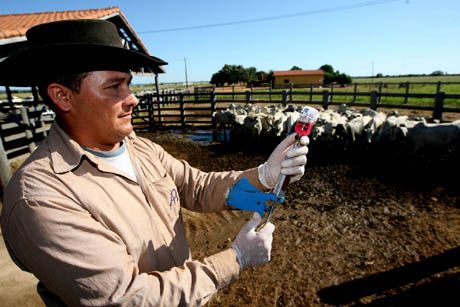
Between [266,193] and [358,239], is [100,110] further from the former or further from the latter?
[358,239]

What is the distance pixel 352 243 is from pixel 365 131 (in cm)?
499

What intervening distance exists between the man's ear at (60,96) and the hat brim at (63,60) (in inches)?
2.5

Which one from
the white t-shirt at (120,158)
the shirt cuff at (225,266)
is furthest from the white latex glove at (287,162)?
the white t-shirt at (120,158)

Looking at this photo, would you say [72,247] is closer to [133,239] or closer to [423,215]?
[133,239]

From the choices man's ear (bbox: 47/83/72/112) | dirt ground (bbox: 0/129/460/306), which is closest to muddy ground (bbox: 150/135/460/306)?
dirt ground (bbox: 0/129/460/306)

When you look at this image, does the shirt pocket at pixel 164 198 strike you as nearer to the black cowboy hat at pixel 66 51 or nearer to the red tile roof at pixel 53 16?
the black cowboy hat at pixel 66 51

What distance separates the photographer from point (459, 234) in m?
4.22

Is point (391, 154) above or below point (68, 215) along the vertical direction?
below

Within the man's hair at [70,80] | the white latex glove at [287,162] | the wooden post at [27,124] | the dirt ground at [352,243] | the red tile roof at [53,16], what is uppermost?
the red tile roof at [53,16]

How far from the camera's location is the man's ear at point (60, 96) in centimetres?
152

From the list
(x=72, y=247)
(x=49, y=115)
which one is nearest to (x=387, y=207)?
(x=72, y=247)

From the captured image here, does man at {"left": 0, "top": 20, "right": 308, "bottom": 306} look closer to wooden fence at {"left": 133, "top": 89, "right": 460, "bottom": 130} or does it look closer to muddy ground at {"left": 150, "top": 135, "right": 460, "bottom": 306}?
muddy ground at {"left": 150, "top": 135, "right": 460, "bottom": 306}

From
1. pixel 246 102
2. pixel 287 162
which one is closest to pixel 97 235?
pixel 287 162

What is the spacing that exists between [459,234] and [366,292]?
216 centimetres
